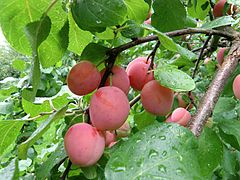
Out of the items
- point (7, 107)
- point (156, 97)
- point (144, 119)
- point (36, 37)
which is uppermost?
point (36, 37)

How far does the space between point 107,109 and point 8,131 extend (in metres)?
0.24

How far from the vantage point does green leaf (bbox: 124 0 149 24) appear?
0.76 m

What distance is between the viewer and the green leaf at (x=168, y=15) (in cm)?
91

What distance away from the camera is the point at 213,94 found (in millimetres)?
621

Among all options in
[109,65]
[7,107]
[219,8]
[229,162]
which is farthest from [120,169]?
[7,107]

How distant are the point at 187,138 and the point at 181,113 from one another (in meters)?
0.39

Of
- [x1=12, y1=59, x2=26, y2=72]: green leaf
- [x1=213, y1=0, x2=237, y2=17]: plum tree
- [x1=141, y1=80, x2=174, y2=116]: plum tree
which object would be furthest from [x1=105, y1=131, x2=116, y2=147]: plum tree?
[x1=12, y1=59, x2=26, y2=72]: green leaf

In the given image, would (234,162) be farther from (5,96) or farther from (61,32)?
(5,96)

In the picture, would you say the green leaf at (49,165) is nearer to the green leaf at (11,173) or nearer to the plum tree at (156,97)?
the green leaf at (11,173)

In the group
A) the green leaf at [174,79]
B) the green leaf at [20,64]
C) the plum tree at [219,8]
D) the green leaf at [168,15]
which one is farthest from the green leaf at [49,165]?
the green leaf at [20,64]

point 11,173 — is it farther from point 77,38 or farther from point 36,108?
point 77,38

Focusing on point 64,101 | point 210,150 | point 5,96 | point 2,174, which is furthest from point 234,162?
point 5,96

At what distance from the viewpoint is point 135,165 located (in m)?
0.48

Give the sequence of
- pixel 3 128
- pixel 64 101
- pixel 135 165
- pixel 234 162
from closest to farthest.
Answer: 1. pixel 135 165
2. pixel 3 128
3. pixel 64 101
4. pixel 234 162
